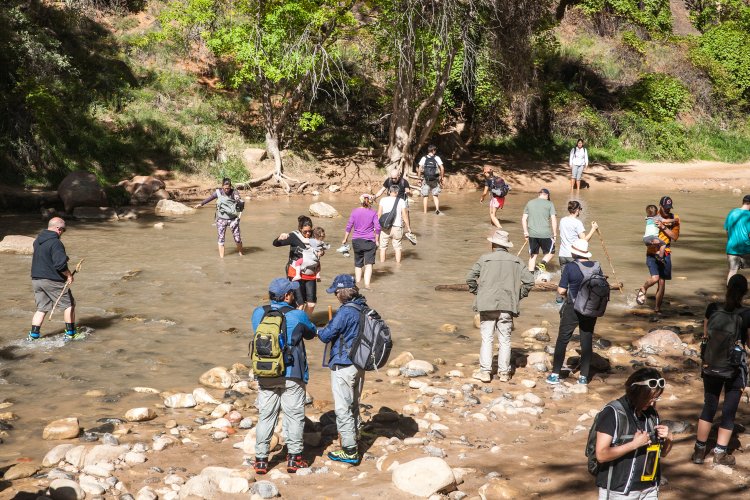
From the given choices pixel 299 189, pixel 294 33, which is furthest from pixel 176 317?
pixel 294 33

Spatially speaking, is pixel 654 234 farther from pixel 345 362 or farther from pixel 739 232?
pixel 345 362

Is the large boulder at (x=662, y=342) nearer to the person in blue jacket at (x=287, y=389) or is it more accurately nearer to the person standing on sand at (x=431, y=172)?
the person in blue jacket at (x=287, y=389)

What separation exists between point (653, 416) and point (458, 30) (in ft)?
70.9

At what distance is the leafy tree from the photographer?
24609 millimetres

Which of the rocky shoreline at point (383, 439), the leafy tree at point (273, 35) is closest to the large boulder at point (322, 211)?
the leafy tree at point (273, 35)

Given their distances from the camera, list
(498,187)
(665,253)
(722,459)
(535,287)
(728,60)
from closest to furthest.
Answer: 1. (722,459)
2. (665,253)
3. (535,287)
4. (498,187)
5. (728,60)

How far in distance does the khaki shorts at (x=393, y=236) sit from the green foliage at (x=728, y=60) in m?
29.4

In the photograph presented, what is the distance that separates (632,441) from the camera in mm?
4691

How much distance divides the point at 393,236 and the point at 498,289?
6.43 m

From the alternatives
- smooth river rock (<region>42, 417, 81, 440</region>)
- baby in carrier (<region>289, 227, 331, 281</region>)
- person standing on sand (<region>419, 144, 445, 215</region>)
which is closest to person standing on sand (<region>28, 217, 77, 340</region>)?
baby in carrier (<region>289, 227, 331, 281</region>)

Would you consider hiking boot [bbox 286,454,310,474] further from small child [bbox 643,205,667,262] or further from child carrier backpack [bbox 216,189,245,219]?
child carrier backpack [bbox 216,189,245,219]

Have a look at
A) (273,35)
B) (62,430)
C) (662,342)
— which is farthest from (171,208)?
(662,342)

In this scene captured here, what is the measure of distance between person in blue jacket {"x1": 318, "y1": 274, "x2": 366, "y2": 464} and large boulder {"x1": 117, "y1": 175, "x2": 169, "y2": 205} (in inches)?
659

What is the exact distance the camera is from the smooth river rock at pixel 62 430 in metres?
7.44
